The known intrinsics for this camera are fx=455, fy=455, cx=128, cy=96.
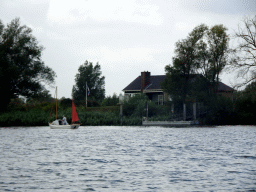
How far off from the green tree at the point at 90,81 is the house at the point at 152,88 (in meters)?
21.4

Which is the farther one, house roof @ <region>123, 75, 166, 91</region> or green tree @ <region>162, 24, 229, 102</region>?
house roof @ <region>123, 75, 166, 91</region>

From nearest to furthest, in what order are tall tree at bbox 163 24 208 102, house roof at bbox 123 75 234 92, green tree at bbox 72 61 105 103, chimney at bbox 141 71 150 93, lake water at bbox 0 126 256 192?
lake water at bbox 0 126 256 192
tall tree at bbox 163 24 208 102
house roof at bbox 123 75 234 92
chimney at bbox 141 71 150 93
green tree at bbox 72 61 105 103

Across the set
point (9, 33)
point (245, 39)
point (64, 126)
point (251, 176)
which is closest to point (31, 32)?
point (9, 33)

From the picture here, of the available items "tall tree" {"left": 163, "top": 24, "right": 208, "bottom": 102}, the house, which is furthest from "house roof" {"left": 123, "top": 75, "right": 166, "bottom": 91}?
"tall tree" {"left": 163, "top": 24, "right": 208, "bottom": 102}

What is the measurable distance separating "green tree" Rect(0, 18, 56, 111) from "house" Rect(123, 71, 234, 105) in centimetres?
1835

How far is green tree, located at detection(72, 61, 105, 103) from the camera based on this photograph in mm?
113438

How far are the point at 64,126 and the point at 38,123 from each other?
430 inches

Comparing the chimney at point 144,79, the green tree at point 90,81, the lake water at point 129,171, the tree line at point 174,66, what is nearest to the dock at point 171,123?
the tree line at point 174,66

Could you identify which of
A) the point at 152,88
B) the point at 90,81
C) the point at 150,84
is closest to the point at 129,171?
the point at 152,88

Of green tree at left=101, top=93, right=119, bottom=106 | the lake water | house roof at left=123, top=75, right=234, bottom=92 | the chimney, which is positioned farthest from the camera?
the chimney

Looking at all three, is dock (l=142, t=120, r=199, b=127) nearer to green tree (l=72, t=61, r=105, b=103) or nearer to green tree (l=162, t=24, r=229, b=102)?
green tree (l=162, t=24, r=229, b=102)

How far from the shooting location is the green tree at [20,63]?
70312 mm

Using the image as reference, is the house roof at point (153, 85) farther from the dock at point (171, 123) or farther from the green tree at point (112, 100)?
the dock at point (171, 123)

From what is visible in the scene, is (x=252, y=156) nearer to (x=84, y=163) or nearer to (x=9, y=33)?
(x=84, y=163)
